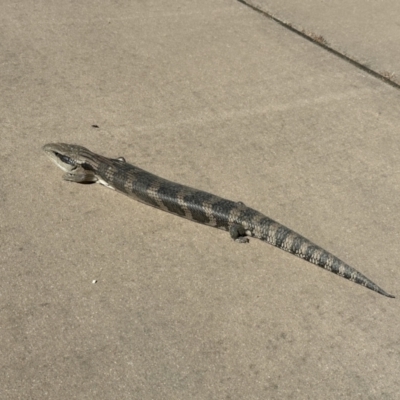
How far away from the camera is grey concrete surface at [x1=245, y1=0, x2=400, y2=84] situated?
7.43 meters

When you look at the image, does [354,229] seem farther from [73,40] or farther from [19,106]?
[73,40]

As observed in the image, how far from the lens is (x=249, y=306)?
14.2 ft

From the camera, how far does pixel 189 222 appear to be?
505 cm

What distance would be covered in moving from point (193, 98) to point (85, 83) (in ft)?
3.68

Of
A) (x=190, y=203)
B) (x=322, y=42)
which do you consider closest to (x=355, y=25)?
(x=322, y=42)

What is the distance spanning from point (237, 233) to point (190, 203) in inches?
17.2

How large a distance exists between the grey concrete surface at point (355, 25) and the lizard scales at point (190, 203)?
3.11 metres

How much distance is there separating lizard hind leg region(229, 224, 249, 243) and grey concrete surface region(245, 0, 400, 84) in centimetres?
317

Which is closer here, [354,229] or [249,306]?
[249,306]

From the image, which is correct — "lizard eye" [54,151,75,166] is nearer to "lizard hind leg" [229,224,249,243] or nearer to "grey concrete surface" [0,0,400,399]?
"grey concrete surface" [0,0,400,399]

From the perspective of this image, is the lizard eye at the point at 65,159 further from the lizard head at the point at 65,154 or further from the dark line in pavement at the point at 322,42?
the dark line in pavement at the point at 322,42

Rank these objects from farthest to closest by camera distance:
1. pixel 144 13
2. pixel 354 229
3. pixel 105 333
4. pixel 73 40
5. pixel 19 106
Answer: pixel 144 13 < pixel 73 40 < pixel 19 106 < pixel 354 229 < pixel 105 333

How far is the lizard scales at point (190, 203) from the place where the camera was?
467 centimetres

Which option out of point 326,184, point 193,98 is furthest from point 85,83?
point 326,184
